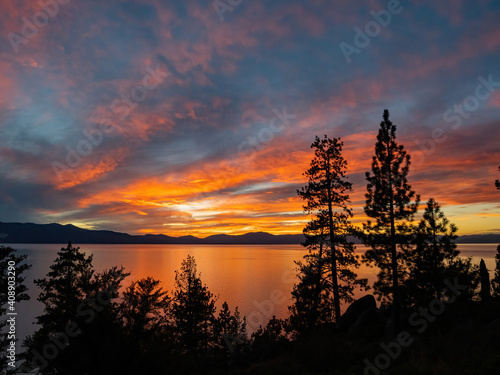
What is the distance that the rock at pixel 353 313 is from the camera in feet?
84.7

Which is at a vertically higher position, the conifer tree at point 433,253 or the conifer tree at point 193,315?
the conifer tree at point 433,253

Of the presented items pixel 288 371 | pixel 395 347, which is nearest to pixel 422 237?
pixel 395 347

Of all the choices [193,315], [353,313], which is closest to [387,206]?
[353,313]

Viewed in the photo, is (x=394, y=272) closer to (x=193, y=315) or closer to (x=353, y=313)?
(x=353, y=313)

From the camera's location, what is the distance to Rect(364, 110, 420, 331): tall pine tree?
21781 millimetres

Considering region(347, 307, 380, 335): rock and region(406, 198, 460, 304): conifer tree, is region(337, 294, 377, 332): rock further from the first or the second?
region(406, 198, 460, 304): conifer tree

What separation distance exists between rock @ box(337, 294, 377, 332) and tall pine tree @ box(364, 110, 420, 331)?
5.22 m

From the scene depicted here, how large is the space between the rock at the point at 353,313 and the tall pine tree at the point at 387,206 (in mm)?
5217

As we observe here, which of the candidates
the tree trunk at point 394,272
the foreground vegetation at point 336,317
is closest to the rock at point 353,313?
the foreground vegetation at point 336,317

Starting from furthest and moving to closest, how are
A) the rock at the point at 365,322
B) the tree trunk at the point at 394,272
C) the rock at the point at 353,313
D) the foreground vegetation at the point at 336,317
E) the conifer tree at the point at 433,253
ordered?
the conifer tree at the point at 433,253
the rock at the point at 353,313
the rock at the point at 365,322
the tree trunk at the point at 394,272
the foreground vegetation at the point at 336,317

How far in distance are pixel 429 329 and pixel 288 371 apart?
12.0 metres

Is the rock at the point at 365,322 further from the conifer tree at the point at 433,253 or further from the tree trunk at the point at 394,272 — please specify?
the conifer tree at the point at 433,253

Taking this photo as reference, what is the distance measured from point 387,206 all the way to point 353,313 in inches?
431

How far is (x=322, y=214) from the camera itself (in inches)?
966
